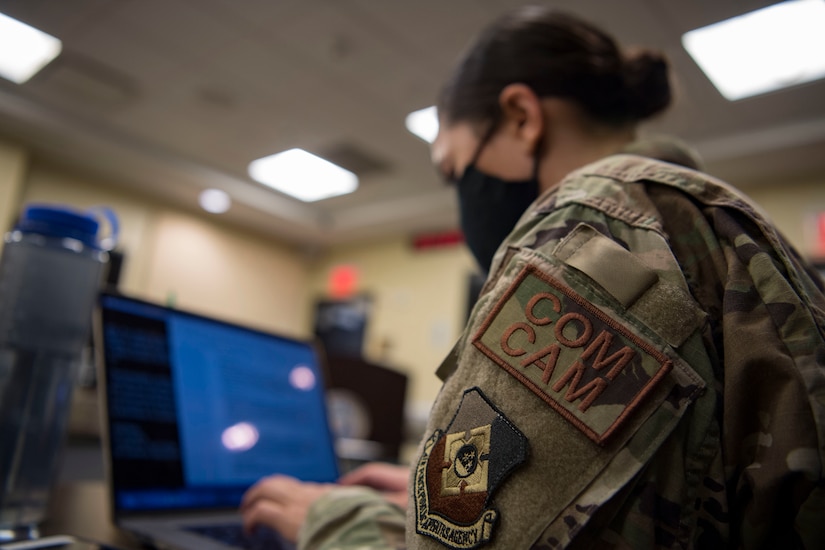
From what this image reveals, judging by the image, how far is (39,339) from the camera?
66 cm

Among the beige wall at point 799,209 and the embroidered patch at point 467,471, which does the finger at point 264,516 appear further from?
the beige wall at point 799,209

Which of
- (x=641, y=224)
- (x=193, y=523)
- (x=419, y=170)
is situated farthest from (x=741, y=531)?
(x=419, y=170)

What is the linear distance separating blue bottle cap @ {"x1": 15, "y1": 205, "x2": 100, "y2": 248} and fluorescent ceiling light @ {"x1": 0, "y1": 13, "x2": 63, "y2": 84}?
3292 millimetres

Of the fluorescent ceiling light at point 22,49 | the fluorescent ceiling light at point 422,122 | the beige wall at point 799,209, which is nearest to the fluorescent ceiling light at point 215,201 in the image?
the fluorescent ceiling light at point 22,49

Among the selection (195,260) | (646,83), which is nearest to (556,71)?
(646,83)

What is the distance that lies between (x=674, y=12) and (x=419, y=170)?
85.5 inches

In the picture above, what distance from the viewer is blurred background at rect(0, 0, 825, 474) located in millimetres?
2918

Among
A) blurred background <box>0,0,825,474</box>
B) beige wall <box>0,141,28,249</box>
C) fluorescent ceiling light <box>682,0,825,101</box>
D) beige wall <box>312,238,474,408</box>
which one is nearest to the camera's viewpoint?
fluorescent ceiling light <box>682,0,825,101</box>

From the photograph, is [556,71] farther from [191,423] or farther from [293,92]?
[293,92]

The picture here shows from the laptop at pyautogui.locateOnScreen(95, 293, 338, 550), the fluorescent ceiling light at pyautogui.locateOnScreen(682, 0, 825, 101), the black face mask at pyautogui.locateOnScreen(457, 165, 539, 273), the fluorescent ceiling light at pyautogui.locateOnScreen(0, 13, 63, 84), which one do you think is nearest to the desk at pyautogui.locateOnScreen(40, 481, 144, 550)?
the laptop at pyautogui.locateOnScreen(95, 293, 338, 550)

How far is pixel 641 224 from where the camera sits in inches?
18.1

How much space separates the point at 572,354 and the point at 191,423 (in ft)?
1.94

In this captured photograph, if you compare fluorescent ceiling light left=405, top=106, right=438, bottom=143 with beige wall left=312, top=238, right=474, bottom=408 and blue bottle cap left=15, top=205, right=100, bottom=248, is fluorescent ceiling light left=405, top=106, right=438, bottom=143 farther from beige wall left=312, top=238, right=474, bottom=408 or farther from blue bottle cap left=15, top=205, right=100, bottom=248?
blue bottle cap left=15, top=205, right=100, bottom=248

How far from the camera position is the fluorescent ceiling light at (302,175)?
4.46m
